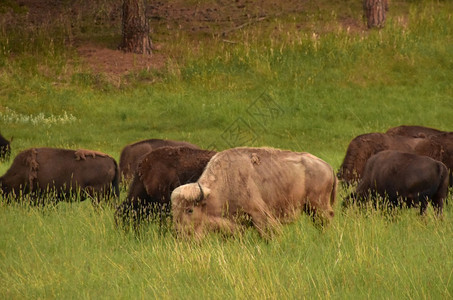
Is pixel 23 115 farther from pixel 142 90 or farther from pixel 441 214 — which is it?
pixel 441 214

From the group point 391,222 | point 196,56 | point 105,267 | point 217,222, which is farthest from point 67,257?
point 196,56

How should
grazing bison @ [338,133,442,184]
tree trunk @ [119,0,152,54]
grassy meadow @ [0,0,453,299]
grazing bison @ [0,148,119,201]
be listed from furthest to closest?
tree trunk @ [119,0,152,54]
grazing bison @ [338,133,442,184]
grazing bison @ [0,148,119,201]
grassy meadow @ [0,0,453,299]

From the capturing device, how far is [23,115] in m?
19.9

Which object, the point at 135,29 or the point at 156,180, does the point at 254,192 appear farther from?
the point at 135,29

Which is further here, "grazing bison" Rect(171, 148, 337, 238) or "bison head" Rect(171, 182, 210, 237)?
"grazing bison" Rect(171, 148, 337, 238)

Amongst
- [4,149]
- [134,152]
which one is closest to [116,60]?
[4,149]

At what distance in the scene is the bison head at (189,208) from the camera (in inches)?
293

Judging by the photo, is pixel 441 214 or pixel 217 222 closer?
pixel 217 222

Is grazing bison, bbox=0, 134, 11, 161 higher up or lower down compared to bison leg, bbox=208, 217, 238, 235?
lower down

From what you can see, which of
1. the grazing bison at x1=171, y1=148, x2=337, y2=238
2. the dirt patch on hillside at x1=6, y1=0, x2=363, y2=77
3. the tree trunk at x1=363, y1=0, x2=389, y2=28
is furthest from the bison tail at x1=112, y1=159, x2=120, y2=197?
the tree trunk at x1=363, y1=0, x2=389, y2=28

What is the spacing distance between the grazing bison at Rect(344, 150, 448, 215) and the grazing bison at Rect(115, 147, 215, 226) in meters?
2.38

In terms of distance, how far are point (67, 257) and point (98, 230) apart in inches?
41.2

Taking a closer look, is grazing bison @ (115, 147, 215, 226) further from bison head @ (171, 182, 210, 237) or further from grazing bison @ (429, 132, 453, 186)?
grazing bison @ (429, 132, 453, 186)

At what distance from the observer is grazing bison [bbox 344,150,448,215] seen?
30.7 feet
